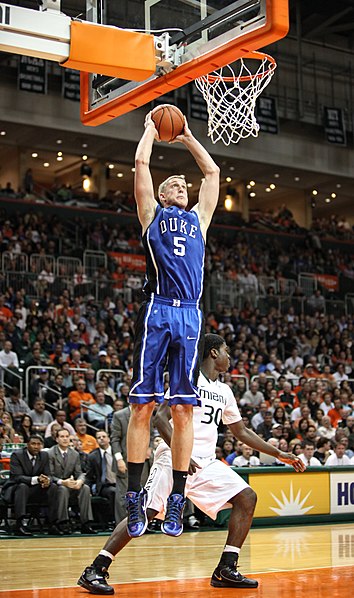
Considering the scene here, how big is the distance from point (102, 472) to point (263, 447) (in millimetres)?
6272

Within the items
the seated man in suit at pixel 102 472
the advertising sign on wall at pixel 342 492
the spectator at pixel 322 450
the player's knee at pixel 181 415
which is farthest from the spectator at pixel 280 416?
the player's knee at pixel 181 415

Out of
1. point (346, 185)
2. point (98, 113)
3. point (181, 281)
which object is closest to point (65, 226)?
point (346, 185)

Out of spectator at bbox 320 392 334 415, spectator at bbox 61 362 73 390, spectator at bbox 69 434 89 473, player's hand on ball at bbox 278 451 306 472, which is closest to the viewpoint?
player's hand on ball at bbox 278 451 306 472

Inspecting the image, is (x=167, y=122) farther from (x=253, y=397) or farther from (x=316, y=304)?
(x=316, y=304)

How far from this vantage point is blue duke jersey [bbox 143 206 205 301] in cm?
590

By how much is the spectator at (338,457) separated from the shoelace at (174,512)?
9.65 m

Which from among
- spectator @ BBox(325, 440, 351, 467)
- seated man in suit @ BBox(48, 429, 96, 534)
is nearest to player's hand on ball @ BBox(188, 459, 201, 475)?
seated man in suit @ BBox(48, 429, 96, 534)

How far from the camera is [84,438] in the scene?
1466 cm

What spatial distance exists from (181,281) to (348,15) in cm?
2581

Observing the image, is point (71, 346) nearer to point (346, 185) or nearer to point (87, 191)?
point (87, 191)

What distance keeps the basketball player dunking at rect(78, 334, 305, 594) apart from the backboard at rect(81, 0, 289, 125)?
224 centimetres

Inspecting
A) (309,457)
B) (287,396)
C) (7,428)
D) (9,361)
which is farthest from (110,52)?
(287,396)

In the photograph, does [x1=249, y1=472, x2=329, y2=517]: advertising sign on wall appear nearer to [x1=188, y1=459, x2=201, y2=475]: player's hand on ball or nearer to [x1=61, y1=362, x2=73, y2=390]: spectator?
[x1=61, y1=362, x2=73, y2=390]: spectator

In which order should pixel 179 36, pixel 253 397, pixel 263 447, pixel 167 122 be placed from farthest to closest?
pixel 253 397 → pixel 179 36 → pixel 263 447 → pixel 167 122
